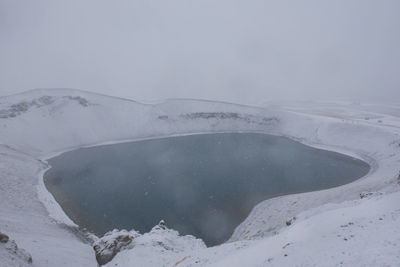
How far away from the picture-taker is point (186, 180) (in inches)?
1222

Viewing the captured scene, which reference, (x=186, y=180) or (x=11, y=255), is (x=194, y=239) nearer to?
(x=11, y=255)

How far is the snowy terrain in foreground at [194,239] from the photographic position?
10609mm

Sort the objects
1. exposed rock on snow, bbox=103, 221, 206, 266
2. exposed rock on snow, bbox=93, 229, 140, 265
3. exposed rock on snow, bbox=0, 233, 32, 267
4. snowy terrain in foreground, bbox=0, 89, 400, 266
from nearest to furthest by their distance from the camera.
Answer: snowy terrain in foreground, bbox=0, 89, 400, 266 < exposed rock on snow, bbox=0, 233, 32, 267 < exposed rock on snow, bbox=103, 221, 206, 266 < exposed rock on snow, bbox=93, 229, 140, 265

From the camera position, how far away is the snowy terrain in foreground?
10.6 m

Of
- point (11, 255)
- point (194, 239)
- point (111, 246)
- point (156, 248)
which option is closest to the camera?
point (11, 255)

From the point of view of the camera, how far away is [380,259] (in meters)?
8.14

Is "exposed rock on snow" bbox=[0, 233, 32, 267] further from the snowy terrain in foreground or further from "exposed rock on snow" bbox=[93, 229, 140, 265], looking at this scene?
"exposed rock on snow" bbox=[93, 229, 140, 265]

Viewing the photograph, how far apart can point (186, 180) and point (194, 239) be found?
12.5 m

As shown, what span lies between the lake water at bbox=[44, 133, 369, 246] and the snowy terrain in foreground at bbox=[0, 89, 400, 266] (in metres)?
1.99

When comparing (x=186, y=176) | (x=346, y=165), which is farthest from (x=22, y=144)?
(x=346, y=165)

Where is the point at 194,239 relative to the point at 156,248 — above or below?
below

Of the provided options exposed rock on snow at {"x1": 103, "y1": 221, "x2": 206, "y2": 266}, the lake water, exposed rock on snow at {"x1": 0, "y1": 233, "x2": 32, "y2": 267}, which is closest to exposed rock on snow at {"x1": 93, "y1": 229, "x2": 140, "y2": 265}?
exposed rock on snow at {"x1": 103, "y1": 221, "x2": 206, "y2": 266}

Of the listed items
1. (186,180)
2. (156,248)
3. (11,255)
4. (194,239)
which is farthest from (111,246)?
(186,180)

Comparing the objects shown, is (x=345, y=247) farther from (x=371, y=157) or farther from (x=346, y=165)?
(x=371, y=157)
